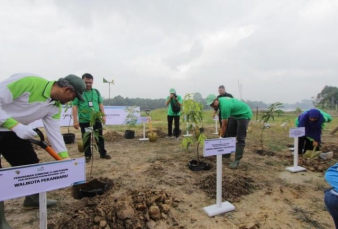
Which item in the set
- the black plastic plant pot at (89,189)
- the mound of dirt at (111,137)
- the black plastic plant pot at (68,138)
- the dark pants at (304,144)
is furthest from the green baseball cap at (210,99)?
the black plastic plant pot at (68,138)

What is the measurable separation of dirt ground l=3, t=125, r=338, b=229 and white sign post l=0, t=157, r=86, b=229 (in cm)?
75

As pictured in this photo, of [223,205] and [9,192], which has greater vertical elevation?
[9,192]

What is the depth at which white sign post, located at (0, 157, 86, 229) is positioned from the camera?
129cm

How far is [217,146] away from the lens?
2363 mm

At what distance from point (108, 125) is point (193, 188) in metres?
8.55

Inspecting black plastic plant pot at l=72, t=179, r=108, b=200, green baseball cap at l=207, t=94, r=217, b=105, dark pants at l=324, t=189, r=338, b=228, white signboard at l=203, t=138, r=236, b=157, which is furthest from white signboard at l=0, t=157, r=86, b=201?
green baseball cap at l=207, t=94, r=217, b=105

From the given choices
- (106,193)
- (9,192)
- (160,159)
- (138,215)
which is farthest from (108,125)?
(9,192)

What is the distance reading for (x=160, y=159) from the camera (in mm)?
4480

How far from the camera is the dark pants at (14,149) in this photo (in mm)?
2033

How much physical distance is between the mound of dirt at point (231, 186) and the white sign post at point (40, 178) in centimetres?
195

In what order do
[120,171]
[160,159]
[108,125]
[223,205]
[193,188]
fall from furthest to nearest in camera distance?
1. [108,125]
2. [160,159]
3. [120,171]
4. [193,188]
5. [223,205]

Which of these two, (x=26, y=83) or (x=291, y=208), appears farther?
(x=291, y=208)

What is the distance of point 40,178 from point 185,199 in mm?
1860

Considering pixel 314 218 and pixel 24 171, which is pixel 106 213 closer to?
pixel 24 171
